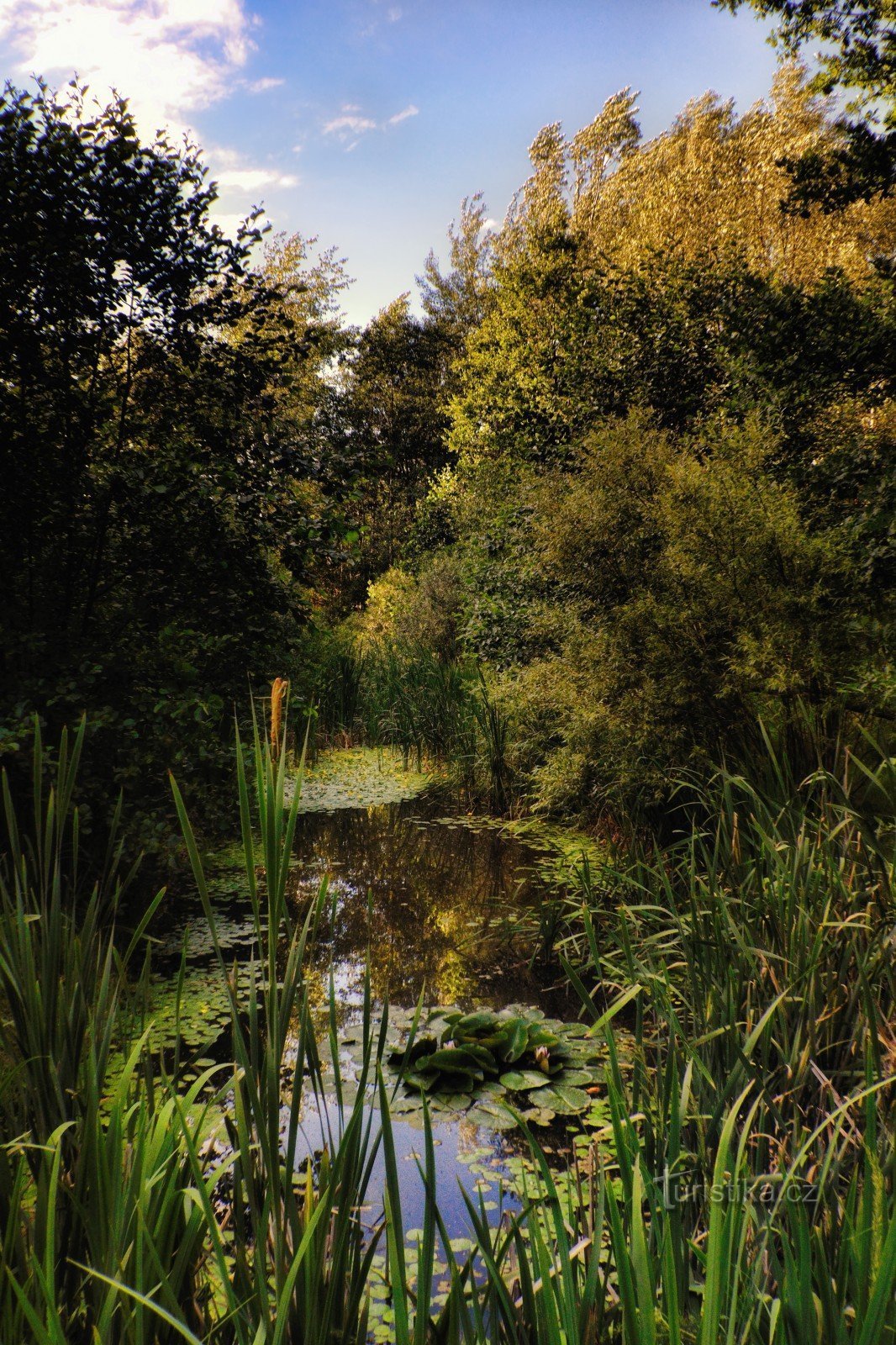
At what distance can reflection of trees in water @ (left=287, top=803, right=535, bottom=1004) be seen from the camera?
3.68 metres

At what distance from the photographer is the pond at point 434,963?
246cm

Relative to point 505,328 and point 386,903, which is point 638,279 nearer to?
point 505,328

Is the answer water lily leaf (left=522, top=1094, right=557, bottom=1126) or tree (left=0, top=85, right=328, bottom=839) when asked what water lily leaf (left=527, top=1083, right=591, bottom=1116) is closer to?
water lily leaf (left=522, top=1094, right=557, bottom=1126)

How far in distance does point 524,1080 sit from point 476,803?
157 inches

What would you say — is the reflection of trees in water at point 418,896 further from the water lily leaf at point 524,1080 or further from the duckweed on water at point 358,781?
the water lily leaf at point 524,1080

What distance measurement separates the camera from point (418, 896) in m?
4.75

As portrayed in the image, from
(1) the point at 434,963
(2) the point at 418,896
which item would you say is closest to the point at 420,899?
(2) the point at 418,896

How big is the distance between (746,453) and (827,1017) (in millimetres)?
3392

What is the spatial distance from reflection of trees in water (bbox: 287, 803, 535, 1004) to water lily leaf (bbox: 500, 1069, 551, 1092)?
0.50 meters

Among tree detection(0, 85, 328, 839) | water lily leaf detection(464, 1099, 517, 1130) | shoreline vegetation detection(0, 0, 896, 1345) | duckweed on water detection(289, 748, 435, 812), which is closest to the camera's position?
shoreline vegetation detection(0, 0, 896, 1345)

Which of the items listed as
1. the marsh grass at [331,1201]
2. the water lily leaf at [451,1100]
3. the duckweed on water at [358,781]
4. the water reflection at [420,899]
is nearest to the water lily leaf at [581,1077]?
the water lily leaf at [451,1100]

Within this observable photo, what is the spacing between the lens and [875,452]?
15.3 feet

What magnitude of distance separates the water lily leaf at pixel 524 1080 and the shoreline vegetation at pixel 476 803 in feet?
0.11

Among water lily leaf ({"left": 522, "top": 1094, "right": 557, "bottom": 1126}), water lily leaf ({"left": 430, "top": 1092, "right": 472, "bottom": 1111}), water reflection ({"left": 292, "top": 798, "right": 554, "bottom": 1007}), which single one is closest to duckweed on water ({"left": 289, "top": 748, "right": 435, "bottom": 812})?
water reflection ({"left": 292, "top": 798, "right": 554, "bottom": 1007})
